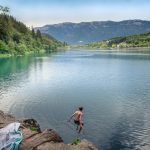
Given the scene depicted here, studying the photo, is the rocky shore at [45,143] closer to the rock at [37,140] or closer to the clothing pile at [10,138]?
→ the rock at [37,140]

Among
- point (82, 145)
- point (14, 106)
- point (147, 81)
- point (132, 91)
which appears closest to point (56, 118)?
point (14, 106)

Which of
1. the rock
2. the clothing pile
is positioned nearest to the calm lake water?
the rock

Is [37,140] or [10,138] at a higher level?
[10,138]

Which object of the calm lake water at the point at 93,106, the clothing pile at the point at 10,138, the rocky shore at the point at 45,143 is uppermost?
the clothing pile at the point at 10,138

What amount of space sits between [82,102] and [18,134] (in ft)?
111

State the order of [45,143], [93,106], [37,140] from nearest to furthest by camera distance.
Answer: [45,143] → [37,140] → [93,106]

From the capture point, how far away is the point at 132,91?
76562mm

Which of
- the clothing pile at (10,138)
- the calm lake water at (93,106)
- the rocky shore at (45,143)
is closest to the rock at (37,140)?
the rocky shore at (45,143)

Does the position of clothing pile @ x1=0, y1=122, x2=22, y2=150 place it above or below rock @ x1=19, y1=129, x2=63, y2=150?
above

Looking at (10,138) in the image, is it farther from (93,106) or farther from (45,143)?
(93,106)

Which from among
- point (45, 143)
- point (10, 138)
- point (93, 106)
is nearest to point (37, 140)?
point (45, 143)

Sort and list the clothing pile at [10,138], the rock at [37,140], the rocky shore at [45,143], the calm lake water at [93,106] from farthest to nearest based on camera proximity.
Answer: the calm lake water at [93,106], the rock at [37,140], the rocky shore at [45,143], the clothing pile at [10,138]

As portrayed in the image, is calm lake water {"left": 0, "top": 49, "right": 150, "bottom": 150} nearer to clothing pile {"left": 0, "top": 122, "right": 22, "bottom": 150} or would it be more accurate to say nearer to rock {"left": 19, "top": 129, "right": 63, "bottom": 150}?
rock {"left": 19, "top": 129, "right": 63, "bottom": 150}

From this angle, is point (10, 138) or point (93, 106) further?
point (93, 106)
